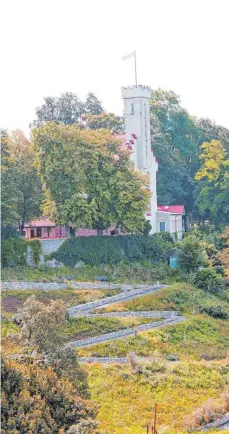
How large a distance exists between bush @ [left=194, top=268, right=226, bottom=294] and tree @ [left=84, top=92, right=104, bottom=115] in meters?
22.9

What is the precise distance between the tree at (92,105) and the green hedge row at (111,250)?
739 inches

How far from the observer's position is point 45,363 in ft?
64.5

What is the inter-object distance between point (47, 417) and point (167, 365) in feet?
31.3

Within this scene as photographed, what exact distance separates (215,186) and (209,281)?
550 inches

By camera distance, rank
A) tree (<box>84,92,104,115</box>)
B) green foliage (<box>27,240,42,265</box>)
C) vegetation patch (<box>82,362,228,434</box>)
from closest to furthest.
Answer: vegetation patch (<box>82,362,228,434</box>)
green foliage (<box>27,240,42,265</box>)
tree (<box>84,92,104,115</box>)

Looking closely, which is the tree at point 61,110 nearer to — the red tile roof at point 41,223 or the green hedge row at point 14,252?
the red tile roof at point 41,223

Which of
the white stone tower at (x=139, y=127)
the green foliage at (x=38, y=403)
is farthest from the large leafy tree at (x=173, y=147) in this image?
the green foliage at (x=38, y=403)

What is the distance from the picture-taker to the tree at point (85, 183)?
3803cm

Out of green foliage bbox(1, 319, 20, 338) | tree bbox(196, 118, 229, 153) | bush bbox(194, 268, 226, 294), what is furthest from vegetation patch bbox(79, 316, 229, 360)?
tree bbox(196, 118, 229, 153)

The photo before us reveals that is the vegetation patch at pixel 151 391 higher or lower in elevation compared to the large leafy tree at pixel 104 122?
lower

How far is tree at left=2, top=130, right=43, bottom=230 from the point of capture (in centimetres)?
3759

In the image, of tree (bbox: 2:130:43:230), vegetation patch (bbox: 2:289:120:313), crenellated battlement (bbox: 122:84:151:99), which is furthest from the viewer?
crenellated battlement (bbox: 122:84:151:99)

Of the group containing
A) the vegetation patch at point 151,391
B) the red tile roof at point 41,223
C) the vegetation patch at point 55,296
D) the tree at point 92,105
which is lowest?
the vegetation patch at point 151,391

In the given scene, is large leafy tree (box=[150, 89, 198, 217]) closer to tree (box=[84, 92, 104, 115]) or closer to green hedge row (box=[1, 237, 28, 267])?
tree (box=[84, 92, 104, 115])
